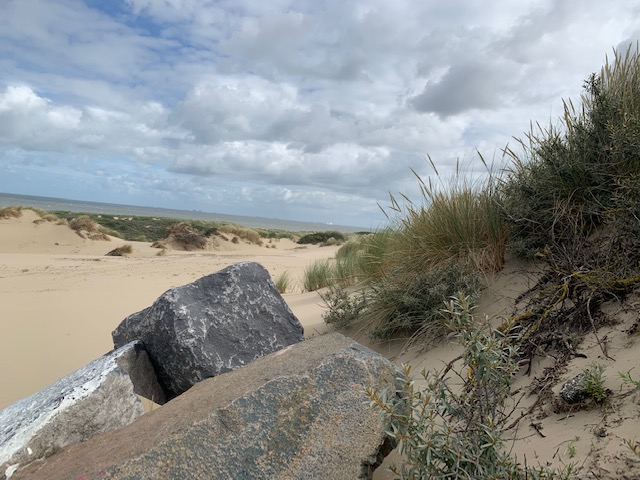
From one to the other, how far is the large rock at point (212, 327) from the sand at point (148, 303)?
0.95 metres

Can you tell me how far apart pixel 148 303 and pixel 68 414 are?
18.3 feet

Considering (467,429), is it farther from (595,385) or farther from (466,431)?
(595,385)

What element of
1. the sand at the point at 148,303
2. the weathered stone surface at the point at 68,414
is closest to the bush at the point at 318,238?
the sand at the point at 148,303

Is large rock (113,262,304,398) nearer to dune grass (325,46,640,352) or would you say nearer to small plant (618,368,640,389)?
dune grass (325,46,640,352)

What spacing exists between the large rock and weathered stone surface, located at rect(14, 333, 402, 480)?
1226 mm

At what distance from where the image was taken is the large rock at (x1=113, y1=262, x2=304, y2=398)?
3.61 metres

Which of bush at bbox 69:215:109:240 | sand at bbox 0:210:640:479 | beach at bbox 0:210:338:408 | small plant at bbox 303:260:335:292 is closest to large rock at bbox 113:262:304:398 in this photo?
sand at bbox 0:210:640:479

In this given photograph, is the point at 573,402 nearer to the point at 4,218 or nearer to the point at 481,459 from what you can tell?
the point at 481,459

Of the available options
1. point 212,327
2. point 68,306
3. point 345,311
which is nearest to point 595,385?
point 212,327

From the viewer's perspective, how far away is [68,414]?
8.83 ft

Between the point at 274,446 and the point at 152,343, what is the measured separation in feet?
7.03

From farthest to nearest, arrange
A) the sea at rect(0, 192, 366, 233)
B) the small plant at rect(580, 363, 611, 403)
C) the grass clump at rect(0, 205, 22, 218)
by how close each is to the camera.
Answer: the sea at rect(0, 192, 366, 233) → the grass clump at rect(0, 205, 22, 218) → the small plant at rect(580, 363, 611, 403)

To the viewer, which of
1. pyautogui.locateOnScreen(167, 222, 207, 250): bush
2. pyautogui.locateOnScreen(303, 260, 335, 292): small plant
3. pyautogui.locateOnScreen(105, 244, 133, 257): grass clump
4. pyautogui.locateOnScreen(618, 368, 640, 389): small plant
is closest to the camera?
pyautogui.locateOnScreen(618, 368, 640, 389): small plant

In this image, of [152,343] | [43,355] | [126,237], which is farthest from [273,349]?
[126,237]
